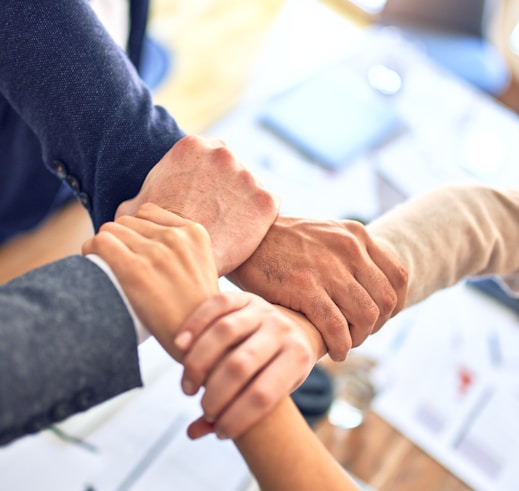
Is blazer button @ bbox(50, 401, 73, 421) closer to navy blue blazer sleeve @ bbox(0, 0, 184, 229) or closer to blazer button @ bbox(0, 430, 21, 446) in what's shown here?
blazer button @ bbox(0, 430, 21, 446)

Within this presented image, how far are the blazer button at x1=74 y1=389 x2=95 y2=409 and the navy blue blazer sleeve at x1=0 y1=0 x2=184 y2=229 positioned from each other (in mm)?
309

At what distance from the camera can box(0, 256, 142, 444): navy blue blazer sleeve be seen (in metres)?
0.45

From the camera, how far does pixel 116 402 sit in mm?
869

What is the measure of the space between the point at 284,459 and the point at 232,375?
3.9 inches

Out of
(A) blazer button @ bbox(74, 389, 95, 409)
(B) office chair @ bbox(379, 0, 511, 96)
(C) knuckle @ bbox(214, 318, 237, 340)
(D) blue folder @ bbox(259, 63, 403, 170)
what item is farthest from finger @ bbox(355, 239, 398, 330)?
(B) office chair @ bbox(379, 0, 511, 96)

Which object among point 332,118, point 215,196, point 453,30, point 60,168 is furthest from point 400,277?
point 453,30

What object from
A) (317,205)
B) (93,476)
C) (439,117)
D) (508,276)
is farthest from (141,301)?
(439,117)

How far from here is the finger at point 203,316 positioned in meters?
0.53

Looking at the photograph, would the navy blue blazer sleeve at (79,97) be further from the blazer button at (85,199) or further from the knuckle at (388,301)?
the knuckle at (388,301)

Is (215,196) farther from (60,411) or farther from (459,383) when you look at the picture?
(459,383)

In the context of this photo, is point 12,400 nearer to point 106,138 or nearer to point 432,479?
point 106,138

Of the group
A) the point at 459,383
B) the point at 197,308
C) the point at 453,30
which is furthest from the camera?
the point at 453,30

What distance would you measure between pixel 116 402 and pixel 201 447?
0.47 feet

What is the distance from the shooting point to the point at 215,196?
2.35ft
